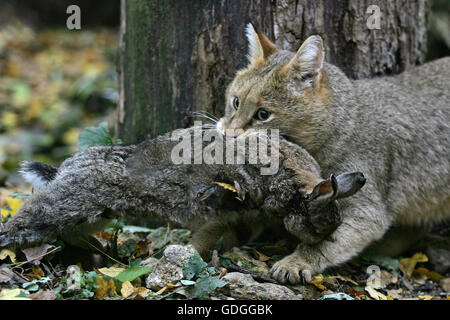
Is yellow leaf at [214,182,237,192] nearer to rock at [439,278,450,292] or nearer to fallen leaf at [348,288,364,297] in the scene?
fallen leaf at [348,288,364,297]

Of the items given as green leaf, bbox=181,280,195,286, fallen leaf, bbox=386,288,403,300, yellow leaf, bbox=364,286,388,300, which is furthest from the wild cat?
green leaf, bbox=181,280,195,286

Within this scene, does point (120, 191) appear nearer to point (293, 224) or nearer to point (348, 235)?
point (293, 224)

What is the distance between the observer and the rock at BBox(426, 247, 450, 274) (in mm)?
5680

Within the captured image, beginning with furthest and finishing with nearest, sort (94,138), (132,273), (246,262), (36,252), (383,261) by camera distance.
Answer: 1. (94,138)
2. (383,261)
3. (246,262)
4. (36,252)
5. (132,273)

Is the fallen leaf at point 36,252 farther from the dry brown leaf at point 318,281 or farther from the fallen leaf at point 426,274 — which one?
the fallen leaf at point 426,274

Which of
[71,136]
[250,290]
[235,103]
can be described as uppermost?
[235,103]

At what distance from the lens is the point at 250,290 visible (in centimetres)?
412

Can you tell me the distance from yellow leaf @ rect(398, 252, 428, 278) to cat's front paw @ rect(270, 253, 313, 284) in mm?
1497

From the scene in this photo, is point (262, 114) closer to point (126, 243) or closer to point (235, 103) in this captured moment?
point (235, 103)

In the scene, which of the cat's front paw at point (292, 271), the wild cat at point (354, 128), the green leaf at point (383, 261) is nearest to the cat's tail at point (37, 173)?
the wild cat at point (354, 128)

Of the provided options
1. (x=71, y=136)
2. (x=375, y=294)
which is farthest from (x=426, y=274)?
(x=71, y=136)

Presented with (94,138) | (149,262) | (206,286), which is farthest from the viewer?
(94,138)

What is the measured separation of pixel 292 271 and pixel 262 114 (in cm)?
146

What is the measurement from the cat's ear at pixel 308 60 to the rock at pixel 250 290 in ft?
6.27
